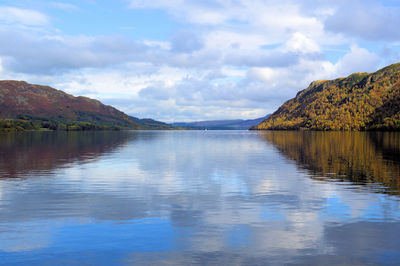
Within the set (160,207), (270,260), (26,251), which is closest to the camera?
(270,260)

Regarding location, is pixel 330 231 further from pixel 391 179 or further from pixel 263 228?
pixel 391 179

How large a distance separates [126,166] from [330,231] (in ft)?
137

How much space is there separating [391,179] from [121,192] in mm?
33053

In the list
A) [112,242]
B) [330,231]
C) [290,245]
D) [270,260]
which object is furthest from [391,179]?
[112,242]

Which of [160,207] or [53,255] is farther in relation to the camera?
[160,207]

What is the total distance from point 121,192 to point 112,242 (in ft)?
52.4

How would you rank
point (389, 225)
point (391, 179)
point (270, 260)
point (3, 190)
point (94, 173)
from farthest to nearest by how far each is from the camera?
point (94, 173), point (391, 179), point (3, 190), point (389, 225), point (270, 260)

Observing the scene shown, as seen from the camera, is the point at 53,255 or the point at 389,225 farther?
the point at 389,225

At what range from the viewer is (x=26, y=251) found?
18188 mm

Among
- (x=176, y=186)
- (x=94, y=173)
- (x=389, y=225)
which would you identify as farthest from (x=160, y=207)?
(x=94, y=173)

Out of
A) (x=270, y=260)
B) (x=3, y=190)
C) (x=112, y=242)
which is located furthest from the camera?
(x=3, y=190)

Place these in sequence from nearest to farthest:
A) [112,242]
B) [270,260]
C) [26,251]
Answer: [270,260] → [26,251] → [112,242]

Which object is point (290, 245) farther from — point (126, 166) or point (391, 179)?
point (126, 166)

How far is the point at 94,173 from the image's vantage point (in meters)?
48.8
